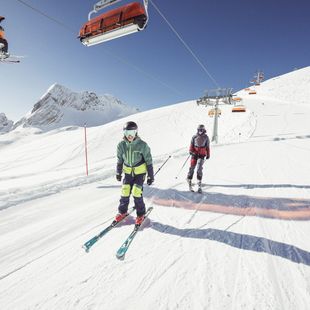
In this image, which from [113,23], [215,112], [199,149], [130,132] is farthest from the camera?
[215,112]

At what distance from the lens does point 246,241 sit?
11.7 feet

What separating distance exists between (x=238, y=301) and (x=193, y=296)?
449 mm

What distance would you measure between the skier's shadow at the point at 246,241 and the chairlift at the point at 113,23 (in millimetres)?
5802

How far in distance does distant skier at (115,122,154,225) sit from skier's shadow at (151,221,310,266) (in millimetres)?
600

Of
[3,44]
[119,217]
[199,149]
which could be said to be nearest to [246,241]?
[119,217]

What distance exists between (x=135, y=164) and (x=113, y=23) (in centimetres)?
515

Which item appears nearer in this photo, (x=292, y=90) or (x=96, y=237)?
(x=96, y=237)

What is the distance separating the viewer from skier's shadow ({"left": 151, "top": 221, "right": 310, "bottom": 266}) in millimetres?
3143

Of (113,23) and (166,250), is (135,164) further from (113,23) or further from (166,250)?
(113,23)

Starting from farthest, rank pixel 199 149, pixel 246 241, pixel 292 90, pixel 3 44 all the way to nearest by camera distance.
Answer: pixel 292 90 → pixel 3 44 → pixel 199 149 → pixel 246 241

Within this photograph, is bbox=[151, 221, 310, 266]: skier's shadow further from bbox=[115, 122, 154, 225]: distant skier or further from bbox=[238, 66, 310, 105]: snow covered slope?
bbox=[238, 66, 310, 105]: snow covered slope

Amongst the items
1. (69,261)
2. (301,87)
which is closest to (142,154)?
(69,261)

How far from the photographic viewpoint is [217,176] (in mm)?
8414

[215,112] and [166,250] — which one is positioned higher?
[215,112]
